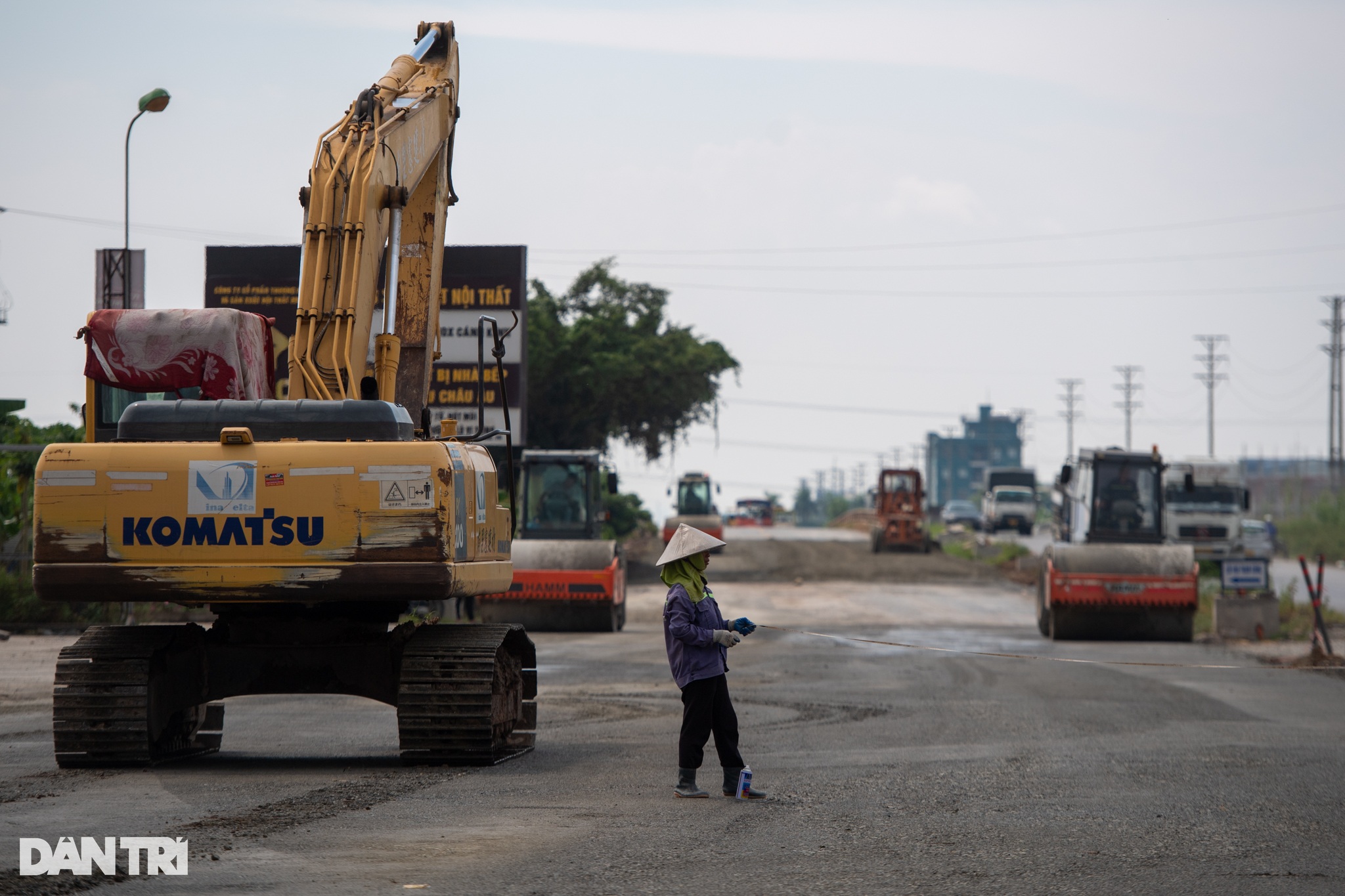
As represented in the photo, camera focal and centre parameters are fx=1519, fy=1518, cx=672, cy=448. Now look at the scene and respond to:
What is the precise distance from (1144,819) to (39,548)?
7.07 m

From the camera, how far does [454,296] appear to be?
97.8 ft

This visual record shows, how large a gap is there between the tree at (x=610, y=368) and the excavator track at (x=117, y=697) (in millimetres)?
35991

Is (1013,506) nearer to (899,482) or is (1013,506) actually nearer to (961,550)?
(961,550)

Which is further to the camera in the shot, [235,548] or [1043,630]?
[1043,630]

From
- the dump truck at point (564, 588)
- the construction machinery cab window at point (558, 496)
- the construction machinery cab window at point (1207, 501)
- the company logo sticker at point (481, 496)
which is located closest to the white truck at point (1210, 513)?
the construction machinery cab window at point (1207, 501)

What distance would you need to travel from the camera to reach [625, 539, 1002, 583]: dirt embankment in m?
43.7

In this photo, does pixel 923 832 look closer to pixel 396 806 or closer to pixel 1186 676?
pixel 396 806

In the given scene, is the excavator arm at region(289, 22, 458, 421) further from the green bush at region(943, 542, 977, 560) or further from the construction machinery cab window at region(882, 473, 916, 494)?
the construction machinery cab window at region(882, 473, 916, 494)

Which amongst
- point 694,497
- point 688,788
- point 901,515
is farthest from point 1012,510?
point 688,788

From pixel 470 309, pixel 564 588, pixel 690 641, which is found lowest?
pixel 564 588

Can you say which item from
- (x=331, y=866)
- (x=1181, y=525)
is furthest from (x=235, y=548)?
(x=1181, y=525)

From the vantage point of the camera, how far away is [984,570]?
154 feet

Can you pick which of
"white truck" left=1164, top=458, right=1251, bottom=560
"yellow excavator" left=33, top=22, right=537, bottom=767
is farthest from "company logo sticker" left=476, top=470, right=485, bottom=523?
"white truck" left=1164, top=458, right=1251, bottom=560

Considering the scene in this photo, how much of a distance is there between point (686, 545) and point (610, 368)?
37802 millimetres
